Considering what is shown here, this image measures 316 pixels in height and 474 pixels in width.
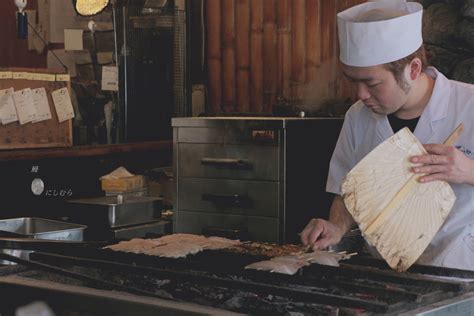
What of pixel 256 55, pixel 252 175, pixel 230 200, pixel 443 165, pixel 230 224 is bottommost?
pixel 230 224

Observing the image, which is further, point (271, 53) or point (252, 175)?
point (271, 53)

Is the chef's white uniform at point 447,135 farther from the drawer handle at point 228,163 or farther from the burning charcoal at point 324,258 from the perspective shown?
the drawer handle at point 228,163

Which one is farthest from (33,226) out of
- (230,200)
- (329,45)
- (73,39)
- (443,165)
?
(73,39)

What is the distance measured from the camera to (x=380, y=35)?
9.02ft

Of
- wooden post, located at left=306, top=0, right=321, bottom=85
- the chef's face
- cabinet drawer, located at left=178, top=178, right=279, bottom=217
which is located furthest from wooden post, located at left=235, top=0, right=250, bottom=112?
the chef's face

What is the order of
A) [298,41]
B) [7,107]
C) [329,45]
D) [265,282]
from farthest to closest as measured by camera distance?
1. [298,41]
2. [329,45]
3. [7,107]
4. [265,282]

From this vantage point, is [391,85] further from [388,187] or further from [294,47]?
[294,47]

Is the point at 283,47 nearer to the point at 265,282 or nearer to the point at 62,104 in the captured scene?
the point at 62,104

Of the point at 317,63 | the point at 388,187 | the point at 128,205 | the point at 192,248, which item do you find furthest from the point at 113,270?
the point at 317,63

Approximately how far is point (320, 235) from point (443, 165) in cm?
57

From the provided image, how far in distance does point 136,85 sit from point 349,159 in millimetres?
3427

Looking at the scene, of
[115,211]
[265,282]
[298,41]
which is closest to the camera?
[265,282]

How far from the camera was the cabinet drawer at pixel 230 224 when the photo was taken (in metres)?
4.71

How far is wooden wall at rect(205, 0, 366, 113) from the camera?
18.6 feet
